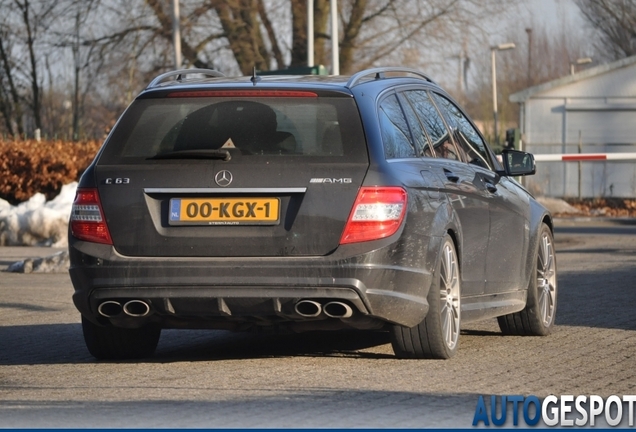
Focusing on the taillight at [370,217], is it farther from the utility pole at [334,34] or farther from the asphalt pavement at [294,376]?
the utility pole at [334,34]

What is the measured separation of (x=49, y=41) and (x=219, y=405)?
111 feet

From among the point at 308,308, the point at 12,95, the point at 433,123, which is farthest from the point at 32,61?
the point at 308,308

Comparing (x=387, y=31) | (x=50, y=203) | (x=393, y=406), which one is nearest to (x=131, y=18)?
(x=387, y=31)

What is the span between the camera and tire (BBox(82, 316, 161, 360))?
7891 mm

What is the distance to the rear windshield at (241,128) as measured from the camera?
23.9 feet

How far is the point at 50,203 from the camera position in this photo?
2162cm

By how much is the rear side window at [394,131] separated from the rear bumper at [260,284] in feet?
1.94

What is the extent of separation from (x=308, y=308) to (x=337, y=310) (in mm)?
154

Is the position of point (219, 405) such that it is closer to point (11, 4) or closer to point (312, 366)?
point (312, 366)

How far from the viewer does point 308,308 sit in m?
7.06

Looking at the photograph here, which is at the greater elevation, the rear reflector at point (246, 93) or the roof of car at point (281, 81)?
the roof of car at point (281, 81)

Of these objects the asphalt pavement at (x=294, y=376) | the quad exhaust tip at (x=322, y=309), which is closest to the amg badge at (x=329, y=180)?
the quad exhaust tip at (x=322, y=309)

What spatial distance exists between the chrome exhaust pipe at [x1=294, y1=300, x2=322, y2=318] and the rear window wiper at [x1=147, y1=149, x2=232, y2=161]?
35.1 inches

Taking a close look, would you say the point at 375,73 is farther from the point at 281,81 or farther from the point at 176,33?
the point at 176,33
